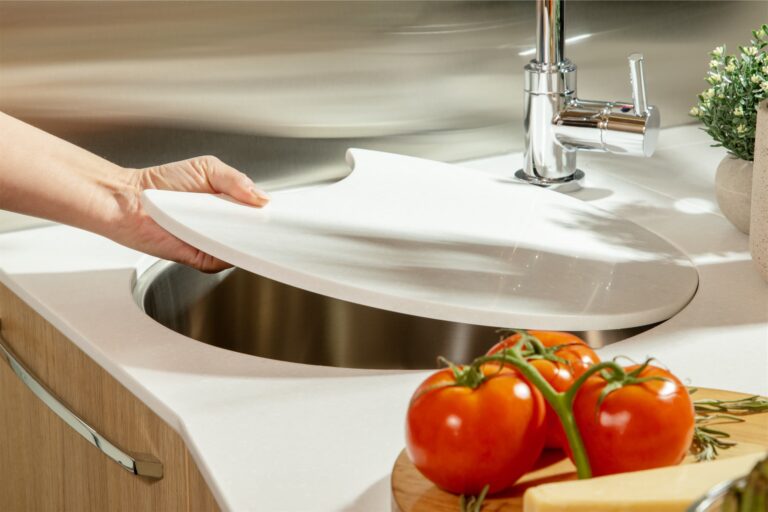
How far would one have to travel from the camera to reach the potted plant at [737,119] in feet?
3.73

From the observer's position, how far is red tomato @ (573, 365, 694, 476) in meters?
0.56

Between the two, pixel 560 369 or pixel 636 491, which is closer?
pixel 636 491

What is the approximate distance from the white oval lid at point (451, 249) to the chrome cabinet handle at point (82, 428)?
0.65ft

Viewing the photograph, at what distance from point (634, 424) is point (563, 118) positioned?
0.77 meters

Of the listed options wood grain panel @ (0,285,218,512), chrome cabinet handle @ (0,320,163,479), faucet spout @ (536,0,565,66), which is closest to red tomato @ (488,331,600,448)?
wood grain panel @ (0,285,218,512)

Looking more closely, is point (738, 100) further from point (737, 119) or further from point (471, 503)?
point (471, 503)

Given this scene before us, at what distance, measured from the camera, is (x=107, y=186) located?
3.62 ft

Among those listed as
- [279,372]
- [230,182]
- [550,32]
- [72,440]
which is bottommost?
[72,440]

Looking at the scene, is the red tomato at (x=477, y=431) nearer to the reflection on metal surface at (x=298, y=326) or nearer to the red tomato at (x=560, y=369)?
the red tomato at (x=560, y=369)

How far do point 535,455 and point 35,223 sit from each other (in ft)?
2.80

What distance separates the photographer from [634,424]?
562 millimetres

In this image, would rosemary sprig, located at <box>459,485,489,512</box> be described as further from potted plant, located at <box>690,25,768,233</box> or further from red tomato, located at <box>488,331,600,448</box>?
potted plant, located at <box>690,25,768,233</box>

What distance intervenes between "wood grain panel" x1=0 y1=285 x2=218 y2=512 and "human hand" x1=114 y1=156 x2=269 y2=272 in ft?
0.46

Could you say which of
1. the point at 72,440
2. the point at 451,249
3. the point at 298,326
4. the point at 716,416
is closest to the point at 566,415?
the point at 716,416
